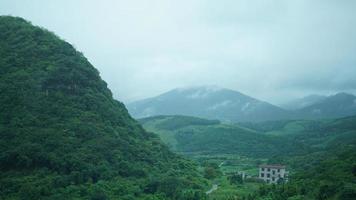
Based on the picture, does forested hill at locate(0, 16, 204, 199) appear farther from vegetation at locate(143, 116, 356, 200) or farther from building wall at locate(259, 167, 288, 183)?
building wall at locate(259, 167, 288, 183)

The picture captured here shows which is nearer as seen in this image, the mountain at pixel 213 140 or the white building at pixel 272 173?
the white building at pixel 272 173

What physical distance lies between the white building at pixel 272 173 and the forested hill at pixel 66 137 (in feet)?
43.0

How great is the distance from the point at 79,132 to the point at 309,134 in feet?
291

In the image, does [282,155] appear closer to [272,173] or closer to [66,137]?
[272,173]

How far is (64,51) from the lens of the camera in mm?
54312

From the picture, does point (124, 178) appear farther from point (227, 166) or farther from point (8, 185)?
point (227, 166)

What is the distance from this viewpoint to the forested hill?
37594 millimetres

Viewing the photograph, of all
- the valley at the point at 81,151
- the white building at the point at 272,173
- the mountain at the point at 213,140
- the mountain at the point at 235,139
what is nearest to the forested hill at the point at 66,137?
the valley at the point at 81,151

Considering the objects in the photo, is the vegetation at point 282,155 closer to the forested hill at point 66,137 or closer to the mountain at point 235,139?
the mountain at point 235,139

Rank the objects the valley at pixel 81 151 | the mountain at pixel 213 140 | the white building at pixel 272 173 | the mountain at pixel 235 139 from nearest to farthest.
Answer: the valley at pixel 81 151
the white building at pixel 272 173
the mountain at pixel 235 139
the mountain at pixel 213 140

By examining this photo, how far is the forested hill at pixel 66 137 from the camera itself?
3759 cm

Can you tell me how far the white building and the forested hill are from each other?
43.0 ft

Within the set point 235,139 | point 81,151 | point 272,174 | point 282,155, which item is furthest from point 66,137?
point 235,139

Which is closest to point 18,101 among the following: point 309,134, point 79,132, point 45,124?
point 45,124
